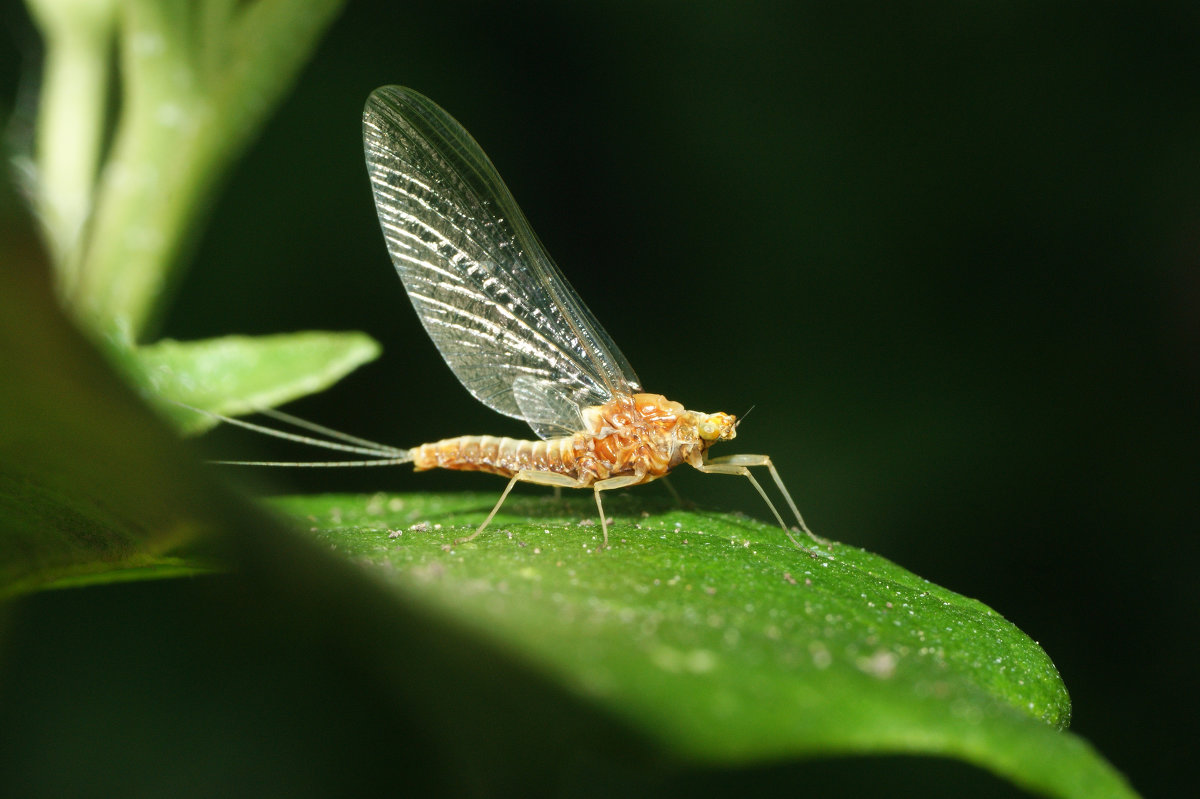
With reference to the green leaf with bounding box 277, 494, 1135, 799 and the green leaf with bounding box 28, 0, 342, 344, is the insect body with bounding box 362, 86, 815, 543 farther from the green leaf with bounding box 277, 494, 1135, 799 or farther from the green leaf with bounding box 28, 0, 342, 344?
the green leaf with bounding box 277, 494, 1135, 799

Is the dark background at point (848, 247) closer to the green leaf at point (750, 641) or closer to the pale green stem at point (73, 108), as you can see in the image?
the pale green stem at point (73, 108)

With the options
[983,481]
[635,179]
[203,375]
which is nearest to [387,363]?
[635,179]

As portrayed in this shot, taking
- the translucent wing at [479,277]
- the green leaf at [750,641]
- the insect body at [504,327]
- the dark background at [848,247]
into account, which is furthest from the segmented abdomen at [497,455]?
the dark background at [848,247]

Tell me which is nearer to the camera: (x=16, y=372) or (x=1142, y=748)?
(x=16, y=372)

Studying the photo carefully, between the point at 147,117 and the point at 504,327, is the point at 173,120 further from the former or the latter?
the point at 504,327

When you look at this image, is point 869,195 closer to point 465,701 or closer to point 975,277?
point 975,277

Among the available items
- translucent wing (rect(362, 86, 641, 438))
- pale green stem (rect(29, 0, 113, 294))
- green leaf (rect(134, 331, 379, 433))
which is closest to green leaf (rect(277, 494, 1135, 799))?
green leaf (rect(134, 331, 379, 433))

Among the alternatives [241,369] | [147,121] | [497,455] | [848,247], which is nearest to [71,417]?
[241,369]

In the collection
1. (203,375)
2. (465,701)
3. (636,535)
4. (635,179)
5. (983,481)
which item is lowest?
(983,481)
